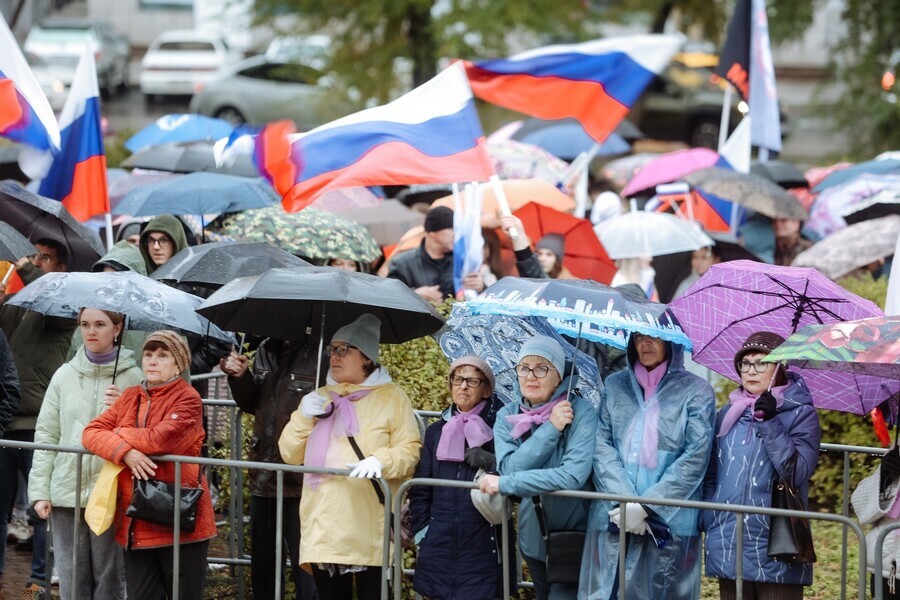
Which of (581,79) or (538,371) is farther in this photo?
(581,79)

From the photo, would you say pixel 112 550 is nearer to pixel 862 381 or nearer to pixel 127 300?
pixel 127 300

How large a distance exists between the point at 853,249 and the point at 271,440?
19.0 feet

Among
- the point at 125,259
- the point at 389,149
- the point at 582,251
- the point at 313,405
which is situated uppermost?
the point at 389,149

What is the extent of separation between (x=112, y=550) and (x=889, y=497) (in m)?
3.65

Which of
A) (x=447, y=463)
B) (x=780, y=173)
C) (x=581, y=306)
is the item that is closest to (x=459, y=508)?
(x=447, y=463)

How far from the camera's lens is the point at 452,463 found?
676cm

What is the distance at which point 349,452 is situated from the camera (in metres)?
6.85

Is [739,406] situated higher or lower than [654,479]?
higher

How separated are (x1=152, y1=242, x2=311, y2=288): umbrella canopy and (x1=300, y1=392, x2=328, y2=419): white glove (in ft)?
3.21

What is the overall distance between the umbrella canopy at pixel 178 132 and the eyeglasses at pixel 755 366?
9065 millimetres

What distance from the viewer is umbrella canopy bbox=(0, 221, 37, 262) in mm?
7766

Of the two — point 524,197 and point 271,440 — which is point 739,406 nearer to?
point 271,440

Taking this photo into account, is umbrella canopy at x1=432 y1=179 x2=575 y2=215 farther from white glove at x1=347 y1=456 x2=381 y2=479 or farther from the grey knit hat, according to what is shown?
white glove at x1=347 y1=456 x2=381 y2=479

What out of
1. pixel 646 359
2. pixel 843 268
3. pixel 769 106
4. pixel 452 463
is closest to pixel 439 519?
pixel 452 463
